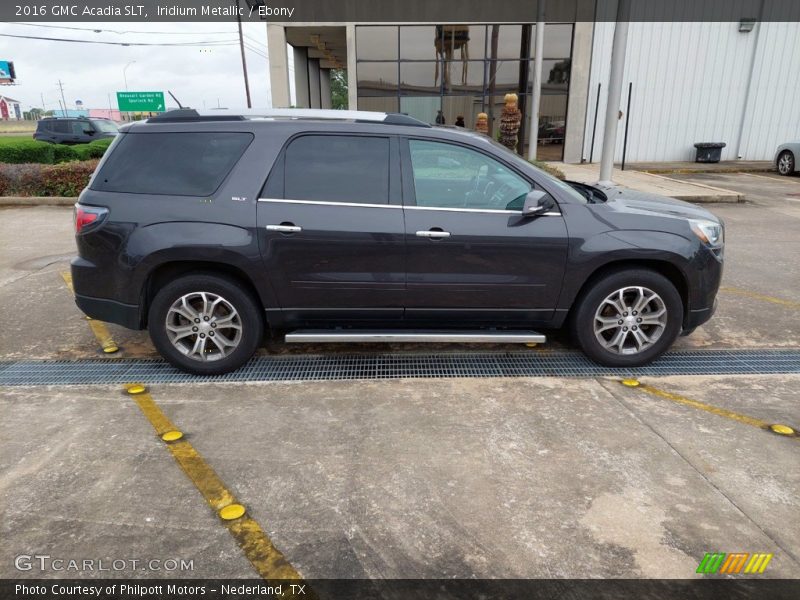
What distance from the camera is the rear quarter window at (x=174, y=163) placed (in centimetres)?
407

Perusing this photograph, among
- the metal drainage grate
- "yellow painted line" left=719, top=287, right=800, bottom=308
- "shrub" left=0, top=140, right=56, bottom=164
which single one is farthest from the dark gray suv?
"shrub" left=0, top=140, right=56, bottom=164

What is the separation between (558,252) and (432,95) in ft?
57.3

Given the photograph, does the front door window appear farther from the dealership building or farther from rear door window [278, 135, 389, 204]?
the dealership building

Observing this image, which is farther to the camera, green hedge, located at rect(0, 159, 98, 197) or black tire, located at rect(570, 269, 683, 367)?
green hedge, located at rect(0, 159, 98, 197)

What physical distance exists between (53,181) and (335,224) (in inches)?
431

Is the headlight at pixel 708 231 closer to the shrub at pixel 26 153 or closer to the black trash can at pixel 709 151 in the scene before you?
the shrub at pixel 26 153

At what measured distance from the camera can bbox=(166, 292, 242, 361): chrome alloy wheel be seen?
4.12m

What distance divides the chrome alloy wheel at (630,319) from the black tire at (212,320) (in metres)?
2.56

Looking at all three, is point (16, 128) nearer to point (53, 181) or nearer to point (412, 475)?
point (53, 181)

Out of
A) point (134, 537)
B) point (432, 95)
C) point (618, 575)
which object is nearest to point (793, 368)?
point (618, 575)

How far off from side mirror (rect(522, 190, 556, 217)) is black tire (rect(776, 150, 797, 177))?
16.5m

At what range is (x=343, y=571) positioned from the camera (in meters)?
2.41

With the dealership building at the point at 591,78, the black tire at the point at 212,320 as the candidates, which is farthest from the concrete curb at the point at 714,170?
the black tire at the point at 212,320

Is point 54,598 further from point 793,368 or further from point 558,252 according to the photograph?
point 793,368
